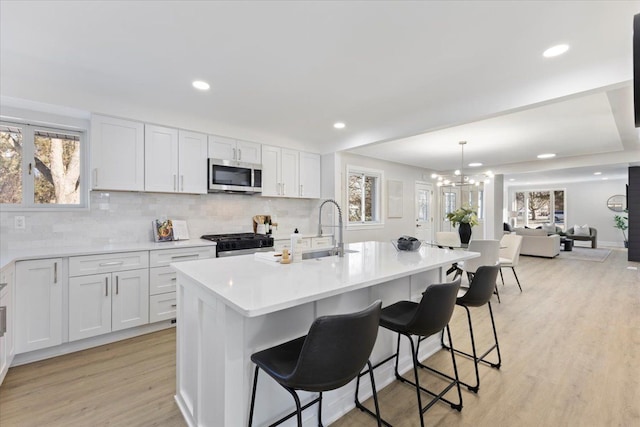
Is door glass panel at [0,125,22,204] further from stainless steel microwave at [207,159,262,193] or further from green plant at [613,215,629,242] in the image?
green plant at [613,215,629,242]

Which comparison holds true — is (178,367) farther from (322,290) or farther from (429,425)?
(429,425)

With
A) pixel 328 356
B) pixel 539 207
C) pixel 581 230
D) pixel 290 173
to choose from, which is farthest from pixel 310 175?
pixel 539 207

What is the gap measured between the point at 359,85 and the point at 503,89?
136 centimetres

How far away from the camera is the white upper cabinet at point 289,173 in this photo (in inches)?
169

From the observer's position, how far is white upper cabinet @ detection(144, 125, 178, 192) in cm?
328

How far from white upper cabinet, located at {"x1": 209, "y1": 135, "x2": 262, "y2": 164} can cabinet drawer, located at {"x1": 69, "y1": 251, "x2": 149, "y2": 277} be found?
5.01ft

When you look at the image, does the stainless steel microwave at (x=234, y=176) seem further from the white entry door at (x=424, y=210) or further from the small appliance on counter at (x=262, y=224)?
the white entry door at (x=424, y=210)

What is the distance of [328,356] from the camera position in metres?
1.13

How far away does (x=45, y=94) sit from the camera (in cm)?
268

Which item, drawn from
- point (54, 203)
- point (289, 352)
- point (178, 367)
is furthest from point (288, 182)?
point (289, 352)

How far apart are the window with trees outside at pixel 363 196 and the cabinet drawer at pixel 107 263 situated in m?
3.47

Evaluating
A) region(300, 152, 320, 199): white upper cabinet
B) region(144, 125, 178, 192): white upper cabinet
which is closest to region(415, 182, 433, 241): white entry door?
region(300, 152, 320, 199): white upper cabinet

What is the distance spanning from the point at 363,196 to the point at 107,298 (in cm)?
447

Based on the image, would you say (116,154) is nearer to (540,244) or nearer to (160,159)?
(160,159)
